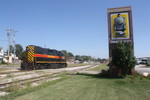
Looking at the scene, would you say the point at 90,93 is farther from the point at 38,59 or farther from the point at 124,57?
the point at 38,59

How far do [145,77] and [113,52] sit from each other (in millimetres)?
4101

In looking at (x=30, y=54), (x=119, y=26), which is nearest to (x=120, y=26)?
(x=119, y=26)

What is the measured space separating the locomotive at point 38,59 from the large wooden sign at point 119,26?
49.2 ft

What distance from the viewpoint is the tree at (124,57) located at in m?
16.7

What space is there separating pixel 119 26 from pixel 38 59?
16.5 metres

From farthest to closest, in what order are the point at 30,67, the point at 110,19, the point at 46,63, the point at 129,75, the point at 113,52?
the point at 46,63 → the point at 30,67 → the point at 110,19 → the point at 113,52 → the point at 129,75

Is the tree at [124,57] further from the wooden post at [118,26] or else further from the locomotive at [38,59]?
the locomotive at [38,59]

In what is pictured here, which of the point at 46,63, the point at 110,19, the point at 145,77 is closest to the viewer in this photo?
the point at 145,77

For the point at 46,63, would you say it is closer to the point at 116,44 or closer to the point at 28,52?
the point at 28,52

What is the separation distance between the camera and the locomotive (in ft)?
95.8

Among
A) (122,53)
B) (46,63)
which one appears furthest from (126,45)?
→ (46,63)

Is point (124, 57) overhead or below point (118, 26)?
below

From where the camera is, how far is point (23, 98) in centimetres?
779

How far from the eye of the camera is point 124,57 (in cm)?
1672
